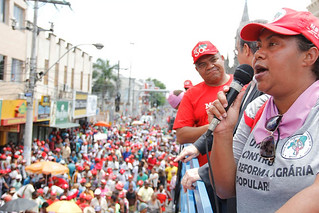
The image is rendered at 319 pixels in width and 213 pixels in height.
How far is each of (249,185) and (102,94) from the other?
50.1 metres

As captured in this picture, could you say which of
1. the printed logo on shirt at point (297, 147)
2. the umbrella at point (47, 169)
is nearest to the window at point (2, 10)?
the umbrella at point (47, 169)

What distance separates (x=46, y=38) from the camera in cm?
2273

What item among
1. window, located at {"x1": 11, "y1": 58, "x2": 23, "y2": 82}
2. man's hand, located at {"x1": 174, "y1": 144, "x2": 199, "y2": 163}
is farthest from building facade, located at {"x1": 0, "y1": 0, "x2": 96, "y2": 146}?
man's hand, located at {"x1": 174, "y1": 144, "x2": 199, "y2": 163}

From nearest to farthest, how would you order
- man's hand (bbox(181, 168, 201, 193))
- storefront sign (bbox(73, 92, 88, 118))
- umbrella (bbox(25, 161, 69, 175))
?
man's hand (bbox(181, 168, 201, 193)) → umbrella (bbox(25, 161, 69, 175)) → storefront sign (bbox(73, 92, 88, 118))

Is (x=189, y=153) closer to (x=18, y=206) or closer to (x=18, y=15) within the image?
(x=18, y=206)

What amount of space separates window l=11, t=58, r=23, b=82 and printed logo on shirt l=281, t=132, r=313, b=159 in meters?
19.2

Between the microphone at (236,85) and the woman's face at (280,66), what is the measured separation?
0.24 meters

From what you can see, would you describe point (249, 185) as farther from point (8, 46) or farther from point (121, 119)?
point (121, 119)

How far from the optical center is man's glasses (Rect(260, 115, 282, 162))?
4.29 ft

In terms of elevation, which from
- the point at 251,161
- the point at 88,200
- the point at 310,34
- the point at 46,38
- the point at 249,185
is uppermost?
the point at 46,38

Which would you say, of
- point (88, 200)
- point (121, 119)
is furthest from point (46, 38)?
point (121, 119)

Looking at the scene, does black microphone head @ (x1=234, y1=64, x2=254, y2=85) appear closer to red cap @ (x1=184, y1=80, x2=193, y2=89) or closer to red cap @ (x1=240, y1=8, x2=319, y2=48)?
red cap @ (x1=240, y1=8, x2=319, y2=48)

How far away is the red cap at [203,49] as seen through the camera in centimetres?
315

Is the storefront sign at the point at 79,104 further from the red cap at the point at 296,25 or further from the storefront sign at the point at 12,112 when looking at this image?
the red cap at the point at 296,25
